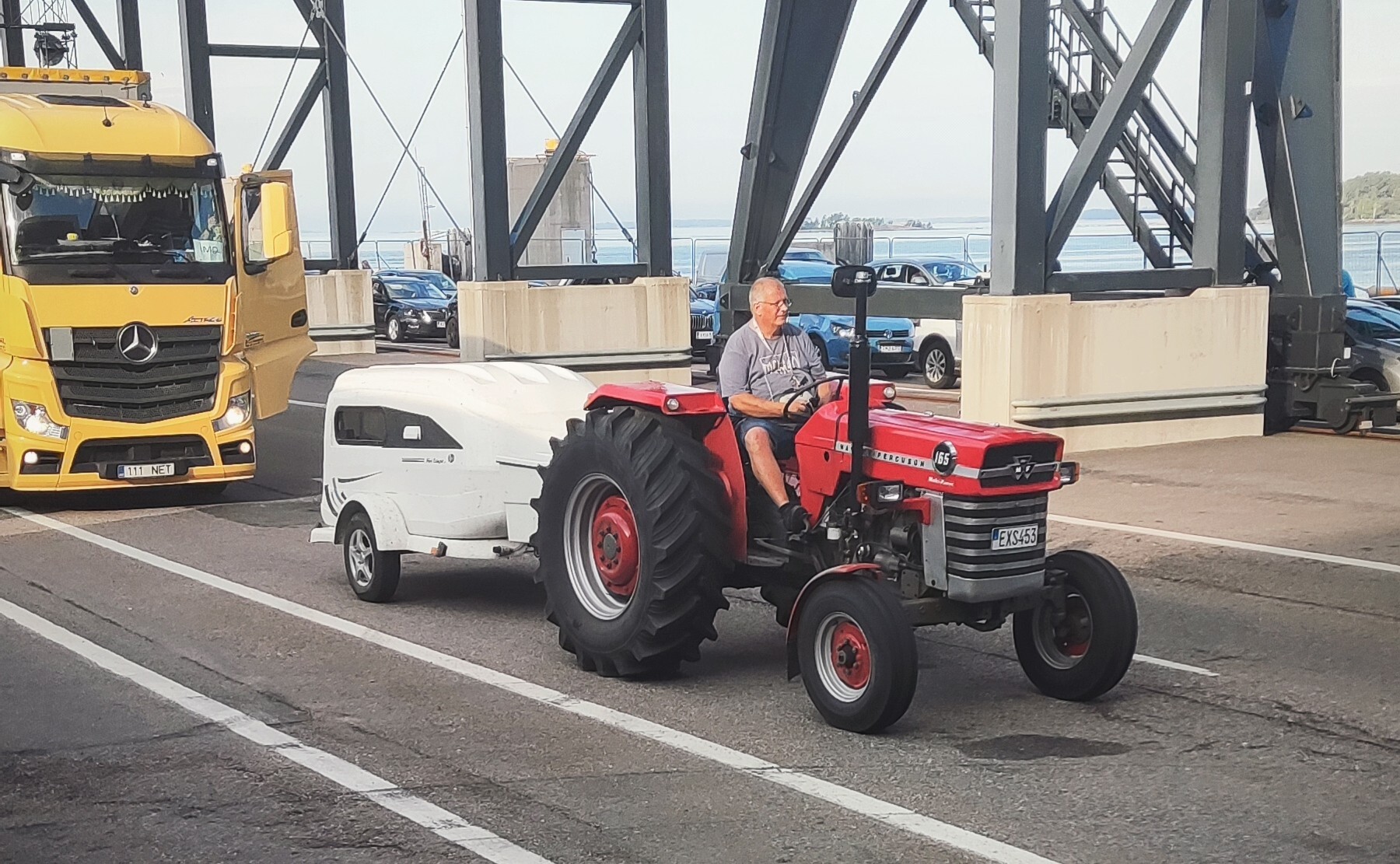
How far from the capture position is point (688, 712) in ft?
23.4

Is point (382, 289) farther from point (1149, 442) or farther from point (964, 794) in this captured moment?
point (964, 794)

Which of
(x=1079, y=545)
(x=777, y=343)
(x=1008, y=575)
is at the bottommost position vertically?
(x=1079, y=545)

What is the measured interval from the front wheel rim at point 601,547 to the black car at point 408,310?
102 ft

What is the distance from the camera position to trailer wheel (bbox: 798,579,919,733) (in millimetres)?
6445

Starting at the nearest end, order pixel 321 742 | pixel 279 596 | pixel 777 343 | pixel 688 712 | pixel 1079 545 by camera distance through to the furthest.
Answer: pixel 321 742, pixel 688 712, pixel 777 343, pixel 279 596, pixel 1079 545


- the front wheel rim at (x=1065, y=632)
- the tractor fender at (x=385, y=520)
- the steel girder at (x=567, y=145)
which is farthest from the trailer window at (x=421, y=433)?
the steel girder at (x=567, y=145)

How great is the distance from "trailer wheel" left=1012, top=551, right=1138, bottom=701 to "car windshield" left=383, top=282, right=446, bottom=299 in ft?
112

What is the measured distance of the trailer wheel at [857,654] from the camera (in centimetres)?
645

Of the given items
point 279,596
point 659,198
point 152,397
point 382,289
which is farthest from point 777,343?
point 382,289

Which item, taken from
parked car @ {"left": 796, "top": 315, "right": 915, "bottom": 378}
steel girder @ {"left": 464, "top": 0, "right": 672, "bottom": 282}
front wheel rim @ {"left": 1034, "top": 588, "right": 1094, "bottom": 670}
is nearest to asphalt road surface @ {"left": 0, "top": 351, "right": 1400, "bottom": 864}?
front wheel rim @ {"left": 1034, "top": 588, "right": 1094, "bottom": 670}

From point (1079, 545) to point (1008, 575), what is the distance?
4778mm

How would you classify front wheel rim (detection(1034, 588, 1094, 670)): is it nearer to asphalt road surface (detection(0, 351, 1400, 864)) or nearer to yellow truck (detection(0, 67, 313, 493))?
asphalt road surface (detection(0, 351, 1400, 864))

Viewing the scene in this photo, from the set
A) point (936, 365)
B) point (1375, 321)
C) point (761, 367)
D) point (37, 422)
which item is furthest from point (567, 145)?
point (761, 367)

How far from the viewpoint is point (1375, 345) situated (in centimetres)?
1781
